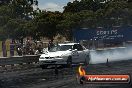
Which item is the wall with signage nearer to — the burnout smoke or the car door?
the burnout smoke

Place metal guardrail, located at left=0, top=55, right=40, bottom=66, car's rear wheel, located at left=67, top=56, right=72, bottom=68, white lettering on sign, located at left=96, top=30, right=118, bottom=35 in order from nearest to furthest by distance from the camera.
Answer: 1. car's rear wheel, located at left=67, top=56, right=72, bottom=68
2. metal guardrail, located at left=0, top=55, right=40, bottom=66
3. white lettering on sign, located at left=96, top=30, right=118, bottom=35

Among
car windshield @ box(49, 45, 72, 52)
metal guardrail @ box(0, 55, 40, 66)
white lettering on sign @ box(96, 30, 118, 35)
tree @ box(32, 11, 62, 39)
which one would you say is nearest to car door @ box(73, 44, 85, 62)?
car windshield @ box(49, 45, 72, 52)

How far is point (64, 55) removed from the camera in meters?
23.8

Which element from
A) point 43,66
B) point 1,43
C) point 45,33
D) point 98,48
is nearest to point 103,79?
point 43,66

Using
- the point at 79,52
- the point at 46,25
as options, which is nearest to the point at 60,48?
the point at 79,52

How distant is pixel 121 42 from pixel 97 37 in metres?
2.43

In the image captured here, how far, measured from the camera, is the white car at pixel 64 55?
76.8 feet

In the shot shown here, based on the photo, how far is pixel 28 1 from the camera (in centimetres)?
9381

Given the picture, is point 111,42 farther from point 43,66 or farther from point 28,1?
point 28,1

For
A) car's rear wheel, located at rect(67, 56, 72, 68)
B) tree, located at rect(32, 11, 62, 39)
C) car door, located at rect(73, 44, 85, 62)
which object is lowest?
car's rear wheel, located at rect(67, 56, 72, 68)

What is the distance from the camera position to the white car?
23.4 m

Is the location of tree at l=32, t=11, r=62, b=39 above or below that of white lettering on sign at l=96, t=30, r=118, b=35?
above

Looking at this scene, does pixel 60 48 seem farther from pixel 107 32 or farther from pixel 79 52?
pixel 107 32

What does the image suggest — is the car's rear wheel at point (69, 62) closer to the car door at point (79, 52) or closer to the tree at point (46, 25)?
the car door at point (79, 52)
